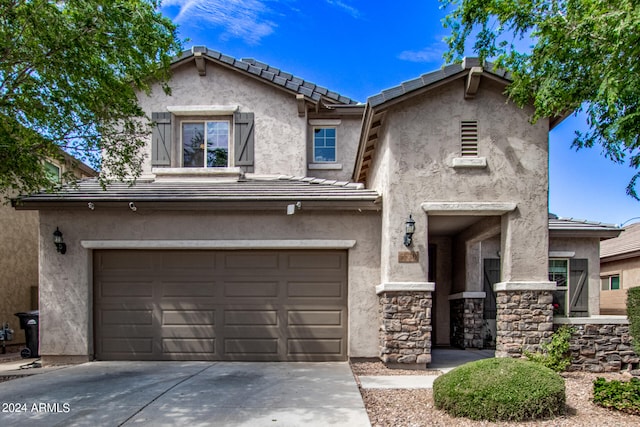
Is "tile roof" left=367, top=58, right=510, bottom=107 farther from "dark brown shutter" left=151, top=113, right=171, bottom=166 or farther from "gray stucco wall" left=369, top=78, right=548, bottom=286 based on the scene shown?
"dark brown shutter" left=151, top=113, right=171, bottom=166

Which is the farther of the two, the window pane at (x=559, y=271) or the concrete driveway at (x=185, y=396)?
the window pane at (x=559, y=271)

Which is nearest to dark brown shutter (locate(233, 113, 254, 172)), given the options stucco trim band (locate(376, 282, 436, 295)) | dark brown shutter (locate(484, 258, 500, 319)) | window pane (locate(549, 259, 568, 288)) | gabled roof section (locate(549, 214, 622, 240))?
stucco trim band (locate(376, 282, 436, 295))

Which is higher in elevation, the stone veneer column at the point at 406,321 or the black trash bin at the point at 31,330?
the stone veneer column at the point at 406,321

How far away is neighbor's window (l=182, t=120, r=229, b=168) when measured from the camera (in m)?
11.5

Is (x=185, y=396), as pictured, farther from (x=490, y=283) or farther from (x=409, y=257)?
(x=490, y=283)

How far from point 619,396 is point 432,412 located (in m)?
2.38

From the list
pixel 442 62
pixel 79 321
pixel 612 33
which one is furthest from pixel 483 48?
pixel 79 321

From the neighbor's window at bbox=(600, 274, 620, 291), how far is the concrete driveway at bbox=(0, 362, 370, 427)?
13.3m

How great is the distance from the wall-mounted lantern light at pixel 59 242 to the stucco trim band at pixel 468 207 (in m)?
7.25

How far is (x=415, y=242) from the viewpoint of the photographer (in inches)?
305

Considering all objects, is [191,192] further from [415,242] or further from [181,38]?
[415,242]

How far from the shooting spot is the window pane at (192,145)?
37.8 feet

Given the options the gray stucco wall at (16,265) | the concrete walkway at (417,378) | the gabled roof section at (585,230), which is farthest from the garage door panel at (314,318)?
the gray stucco wall at (16,265)

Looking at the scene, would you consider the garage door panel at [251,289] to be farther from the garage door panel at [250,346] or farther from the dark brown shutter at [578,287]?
the dark brown shutter at [578,287]
